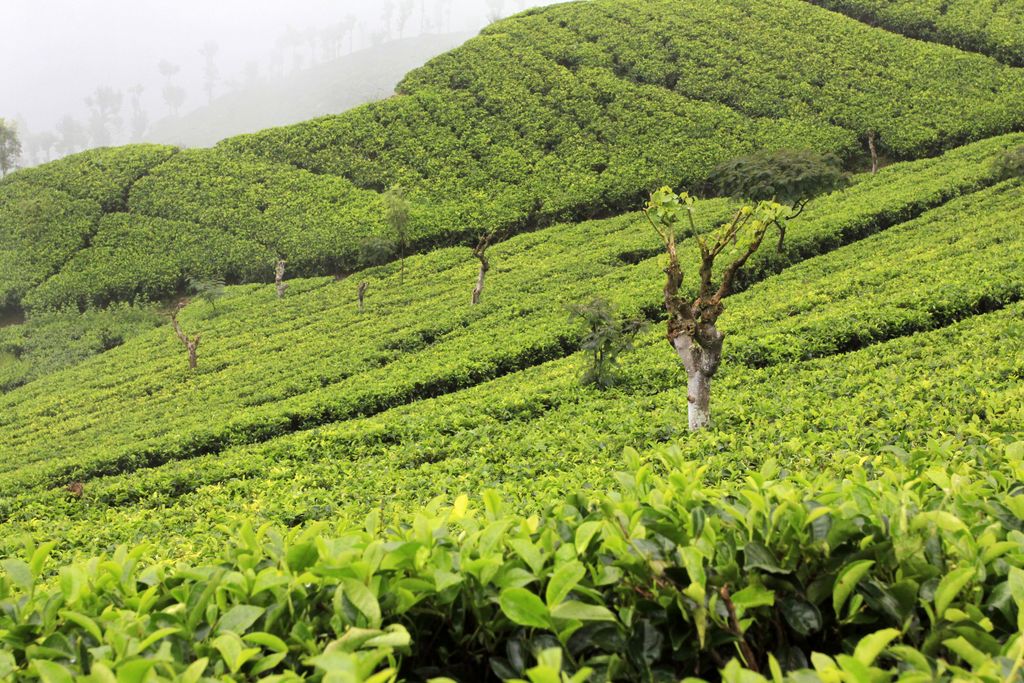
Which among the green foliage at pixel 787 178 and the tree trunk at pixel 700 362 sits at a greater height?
the green foliage at pixel 787 178

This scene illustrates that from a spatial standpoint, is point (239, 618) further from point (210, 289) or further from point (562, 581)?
point (210, 289)

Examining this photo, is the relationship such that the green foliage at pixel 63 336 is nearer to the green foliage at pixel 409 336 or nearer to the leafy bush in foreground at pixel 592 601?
the green foliage at pixel 409 336

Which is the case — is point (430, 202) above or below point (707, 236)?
above

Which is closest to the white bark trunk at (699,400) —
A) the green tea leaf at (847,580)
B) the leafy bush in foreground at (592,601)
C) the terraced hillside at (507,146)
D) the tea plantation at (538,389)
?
the tea plantation at (538,389)

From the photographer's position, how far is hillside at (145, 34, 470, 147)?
129875 mm

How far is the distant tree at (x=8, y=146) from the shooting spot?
202 ft

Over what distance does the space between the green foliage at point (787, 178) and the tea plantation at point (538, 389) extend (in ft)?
3.53

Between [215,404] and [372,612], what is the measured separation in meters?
15.0

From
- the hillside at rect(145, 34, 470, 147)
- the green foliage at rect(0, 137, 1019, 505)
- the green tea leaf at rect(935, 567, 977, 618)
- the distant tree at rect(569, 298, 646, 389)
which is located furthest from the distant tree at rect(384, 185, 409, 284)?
the hillside at rect(145, 34, 470, 147)

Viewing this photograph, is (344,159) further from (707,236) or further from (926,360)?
(926,360)

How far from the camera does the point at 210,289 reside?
23031 mm

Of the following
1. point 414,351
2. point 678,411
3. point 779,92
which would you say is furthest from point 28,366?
point 779,92

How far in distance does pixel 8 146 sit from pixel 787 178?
77.9 metres

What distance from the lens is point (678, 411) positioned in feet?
29.4
